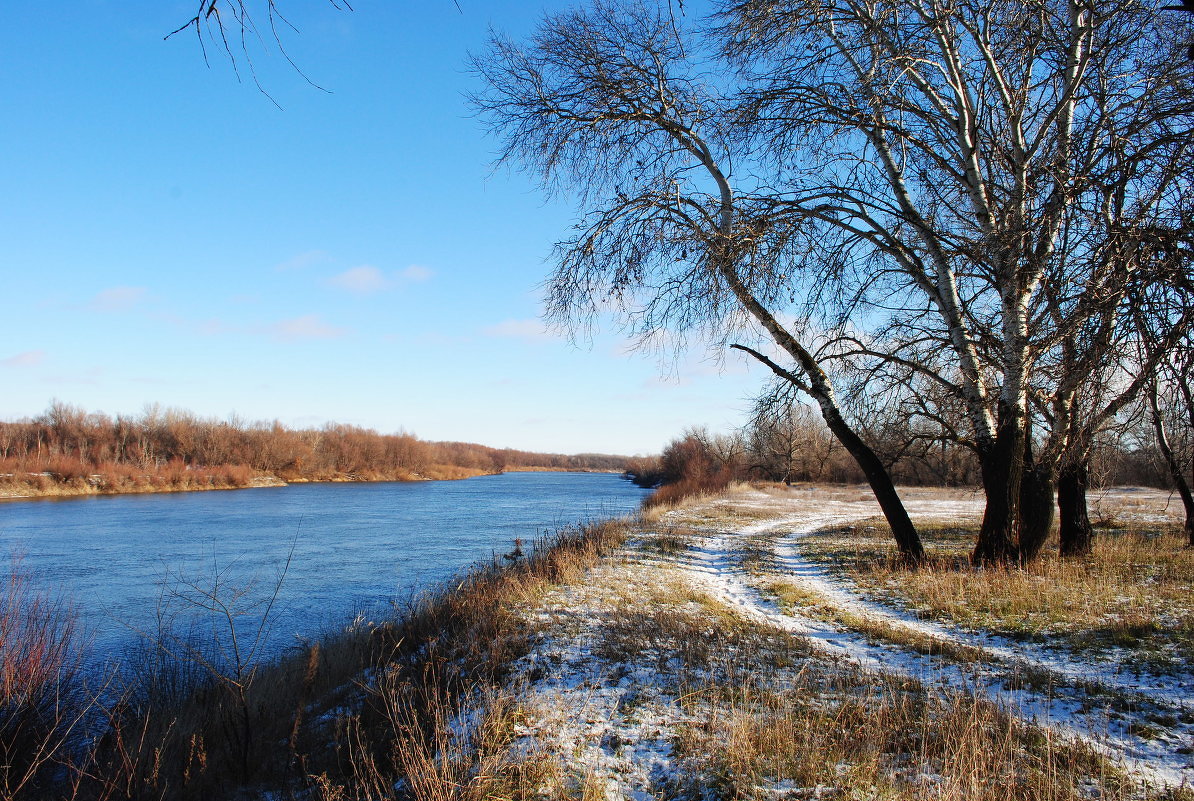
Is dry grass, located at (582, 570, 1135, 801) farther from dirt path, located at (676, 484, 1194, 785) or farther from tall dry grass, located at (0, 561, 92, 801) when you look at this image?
tall dry grass, located at (0, 561, 92, 801)

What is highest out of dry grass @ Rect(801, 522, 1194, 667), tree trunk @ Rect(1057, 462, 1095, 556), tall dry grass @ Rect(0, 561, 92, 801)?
tree trunk @ Rect(1057, 462, 1095, 556)

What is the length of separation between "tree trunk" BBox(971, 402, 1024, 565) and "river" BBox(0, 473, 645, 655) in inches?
370

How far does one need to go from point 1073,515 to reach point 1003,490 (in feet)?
7.56

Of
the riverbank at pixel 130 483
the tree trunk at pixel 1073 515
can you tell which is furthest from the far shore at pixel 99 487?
the tree trunk at pixel 1073 515

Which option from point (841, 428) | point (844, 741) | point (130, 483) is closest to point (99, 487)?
point (130, 483)

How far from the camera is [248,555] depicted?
17.7 m

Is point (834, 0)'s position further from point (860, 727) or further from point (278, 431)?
point (278, 431)

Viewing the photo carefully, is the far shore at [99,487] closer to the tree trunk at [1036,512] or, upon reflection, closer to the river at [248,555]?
the river at [248,555]

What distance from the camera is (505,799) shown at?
3766mm

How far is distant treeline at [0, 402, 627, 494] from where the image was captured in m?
45.4

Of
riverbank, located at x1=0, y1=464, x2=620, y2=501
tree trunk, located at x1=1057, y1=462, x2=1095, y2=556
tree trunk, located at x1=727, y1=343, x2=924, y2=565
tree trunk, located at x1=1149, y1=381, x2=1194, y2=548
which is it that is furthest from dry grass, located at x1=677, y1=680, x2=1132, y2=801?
riverbank, located at x1=0, y1=464, x2=620, y2=501

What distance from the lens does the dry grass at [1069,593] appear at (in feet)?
20.7

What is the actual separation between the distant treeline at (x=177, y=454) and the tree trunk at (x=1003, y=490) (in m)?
51.7

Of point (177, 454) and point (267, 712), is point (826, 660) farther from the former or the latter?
point (177, 454)
